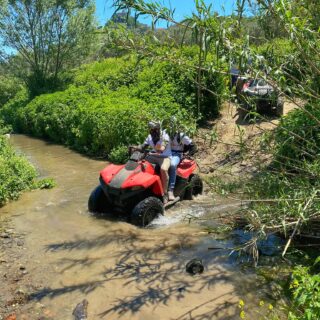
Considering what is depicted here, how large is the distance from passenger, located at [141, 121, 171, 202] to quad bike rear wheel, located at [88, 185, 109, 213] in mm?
997

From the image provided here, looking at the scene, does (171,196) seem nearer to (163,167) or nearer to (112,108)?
(163,167)

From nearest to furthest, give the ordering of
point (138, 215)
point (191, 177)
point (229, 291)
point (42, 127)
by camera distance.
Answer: point (229, 291)
point (138, 215)
point (191, 177)
point (42, 127)

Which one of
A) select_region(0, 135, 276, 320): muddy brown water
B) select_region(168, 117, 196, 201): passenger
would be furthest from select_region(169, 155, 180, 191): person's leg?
select_region(0, 135, 276, 320): muddy brown water

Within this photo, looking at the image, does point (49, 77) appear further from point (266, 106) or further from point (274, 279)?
point (274, 279)

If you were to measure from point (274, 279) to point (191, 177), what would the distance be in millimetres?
3414

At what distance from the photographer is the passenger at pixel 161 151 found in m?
7.48

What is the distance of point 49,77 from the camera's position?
94.1ft

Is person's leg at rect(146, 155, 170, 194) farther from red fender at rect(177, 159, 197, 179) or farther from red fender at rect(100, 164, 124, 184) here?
red fender at rect(100, 164, 124, 184)

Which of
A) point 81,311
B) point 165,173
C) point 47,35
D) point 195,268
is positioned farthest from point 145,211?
point 47,35

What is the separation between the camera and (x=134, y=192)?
6.91 metres

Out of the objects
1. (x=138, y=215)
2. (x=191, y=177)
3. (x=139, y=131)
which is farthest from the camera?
(x=139, y=131)

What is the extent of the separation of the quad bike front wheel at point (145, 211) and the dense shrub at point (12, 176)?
3.05 metres

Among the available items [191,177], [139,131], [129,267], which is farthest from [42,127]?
[129,267]

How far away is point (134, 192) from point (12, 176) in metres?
3.51
